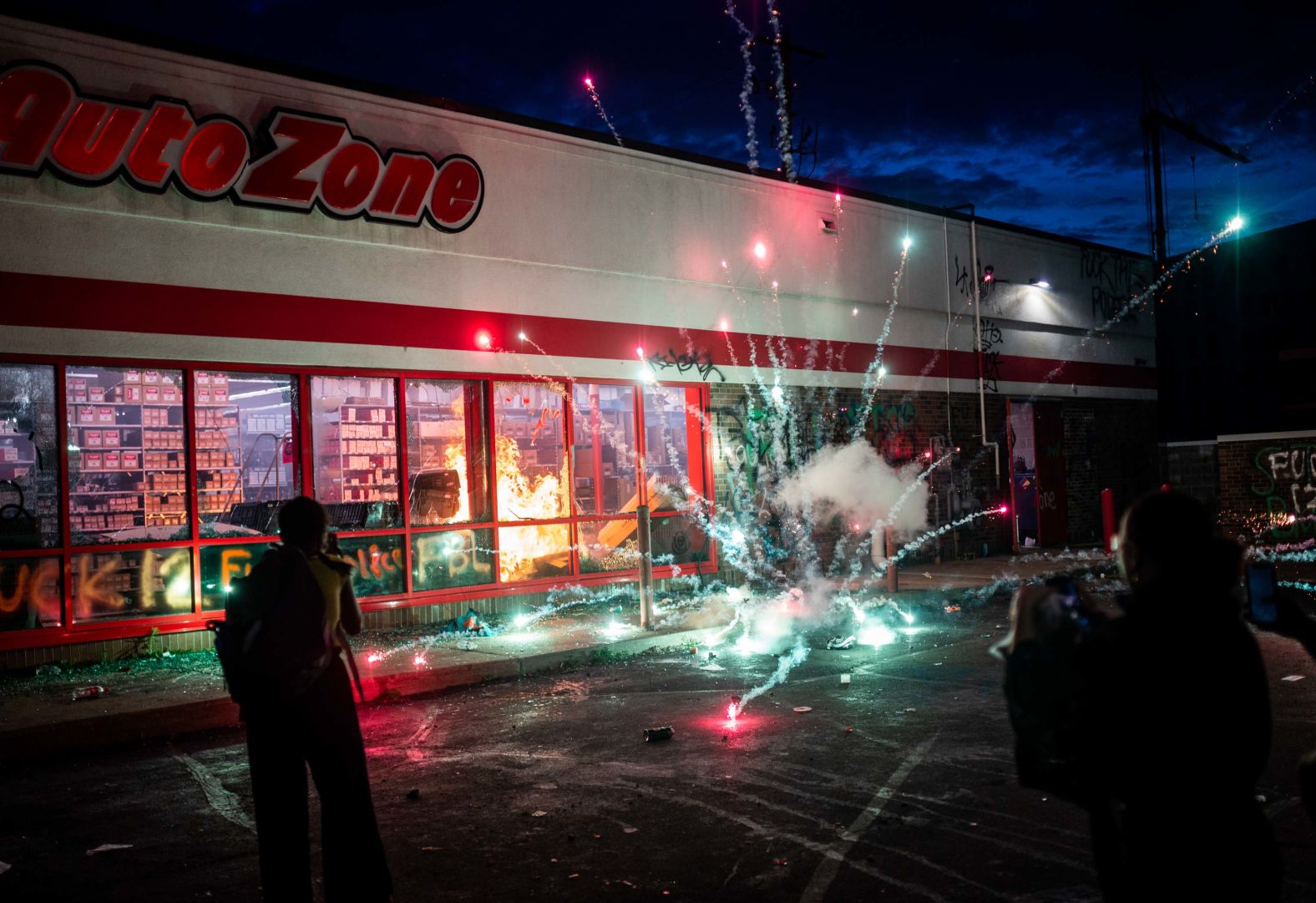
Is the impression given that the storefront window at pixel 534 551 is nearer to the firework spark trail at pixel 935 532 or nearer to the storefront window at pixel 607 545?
the storefront window at pixel 607 545

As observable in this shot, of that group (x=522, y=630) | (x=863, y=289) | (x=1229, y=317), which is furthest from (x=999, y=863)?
(x=1229, y=317)

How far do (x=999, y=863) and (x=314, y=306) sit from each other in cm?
991

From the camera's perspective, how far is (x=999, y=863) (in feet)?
15.6

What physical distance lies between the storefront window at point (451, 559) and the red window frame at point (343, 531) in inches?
2.8

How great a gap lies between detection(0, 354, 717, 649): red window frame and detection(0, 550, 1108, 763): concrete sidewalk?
1.48 ft

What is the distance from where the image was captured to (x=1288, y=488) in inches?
845

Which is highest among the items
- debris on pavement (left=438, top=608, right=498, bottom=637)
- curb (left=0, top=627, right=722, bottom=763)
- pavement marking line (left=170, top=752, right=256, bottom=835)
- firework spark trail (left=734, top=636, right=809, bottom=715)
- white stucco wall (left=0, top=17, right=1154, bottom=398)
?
white stucco wall (left=0, top=17, right=1154, bottom=398)

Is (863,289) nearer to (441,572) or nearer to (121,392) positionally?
(441,572)

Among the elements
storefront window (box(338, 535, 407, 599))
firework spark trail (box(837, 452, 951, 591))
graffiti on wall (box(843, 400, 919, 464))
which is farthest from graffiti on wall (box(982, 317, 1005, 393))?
storefront window (box(338, 535, 407, 599))

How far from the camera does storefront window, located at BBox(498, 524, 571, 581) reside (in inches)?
545

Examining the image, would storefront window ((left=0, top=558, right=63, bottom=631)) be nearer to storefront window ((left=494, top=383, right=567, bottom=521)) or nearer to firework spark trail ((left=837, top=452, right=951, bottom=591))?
storefront window ((left=494, top=383, right=567, bottom=521))

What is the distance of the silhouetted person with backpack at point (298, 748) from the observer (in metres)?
4.11

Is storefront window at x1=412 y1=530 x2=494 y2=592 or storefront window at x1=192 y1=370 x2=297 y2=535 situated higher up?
storefront window at x1=192 y1=370 x2=297 y2=535

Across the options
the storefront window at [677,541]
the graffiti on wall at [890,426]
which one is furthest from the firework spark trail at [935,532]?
the storefront window at [677,541]
